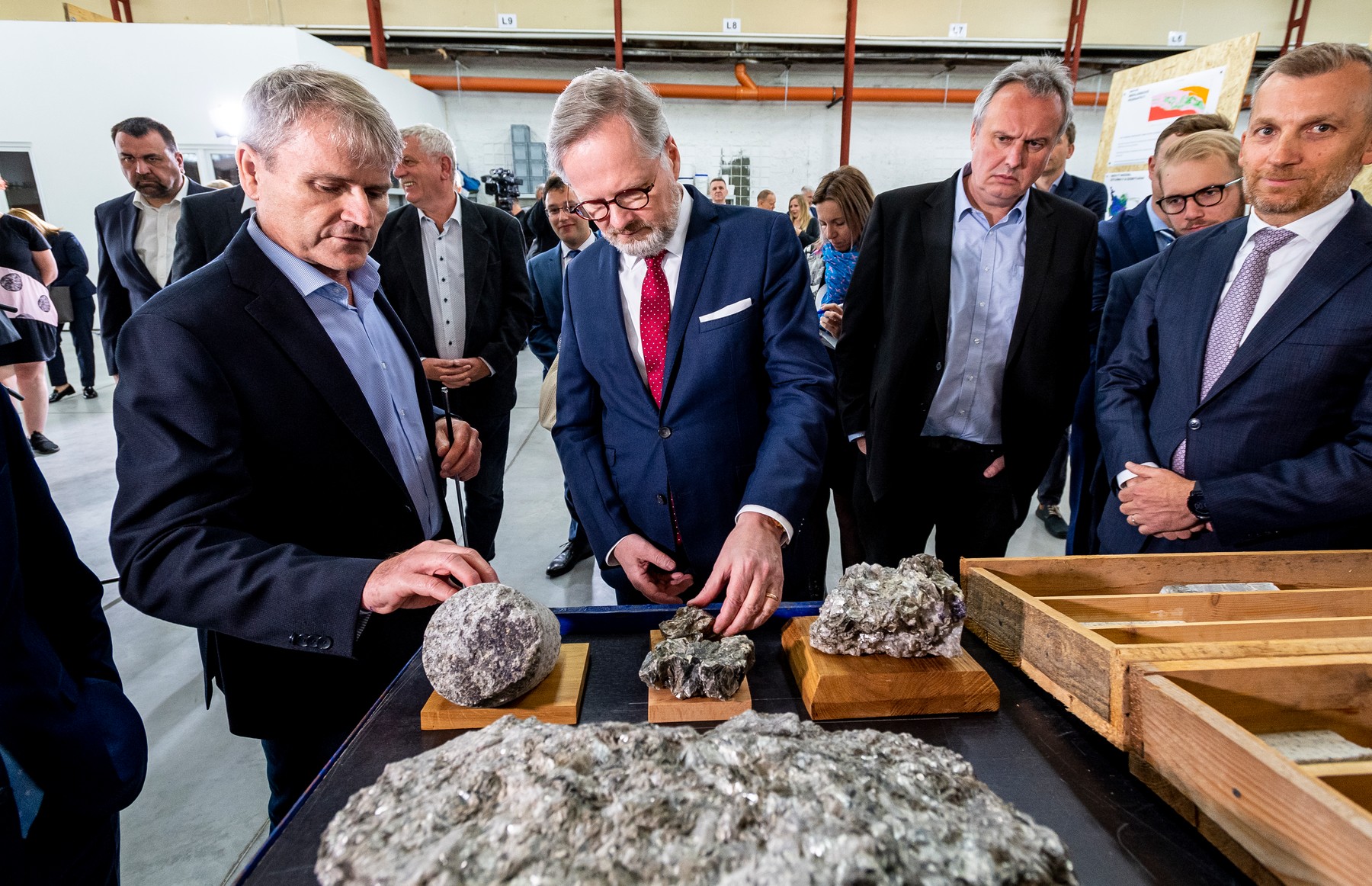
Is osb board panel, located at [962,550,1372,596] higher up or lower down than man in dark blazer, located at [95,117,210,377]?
lower down

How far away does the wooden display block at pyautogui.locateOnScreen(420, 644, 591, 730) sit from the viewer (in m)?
1.01

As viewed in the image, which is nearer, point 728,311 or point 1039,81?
point 728,311

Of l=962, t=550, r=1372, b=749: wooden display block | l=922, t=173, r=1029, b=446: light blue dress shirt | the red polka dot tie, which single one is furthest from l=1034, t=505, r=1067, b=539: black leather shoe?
the red polka dot tie

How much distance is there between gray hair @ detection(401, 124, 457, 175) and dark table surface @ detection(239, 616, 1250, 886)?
2359mm

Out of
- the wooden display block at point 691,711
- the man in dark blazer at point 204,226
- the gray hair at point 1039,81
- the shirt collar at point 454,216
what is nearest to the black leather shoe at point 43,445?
the man in dark blazer at point 204,226

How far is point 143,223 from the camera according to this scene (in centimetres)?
342

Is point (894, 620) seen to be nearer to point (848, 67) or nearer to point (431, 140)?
point (431, 140)

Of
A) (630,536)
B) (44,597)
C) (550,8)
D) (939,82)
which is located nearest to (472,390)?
(630,536)

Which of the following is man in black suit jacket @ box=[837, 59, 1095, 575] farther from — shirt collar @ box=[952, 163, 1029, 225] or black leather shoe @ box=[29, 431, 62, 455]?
black leather shoe @ box=[29, 431, 62, 455]

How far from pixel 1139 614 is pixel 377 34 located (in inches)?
427

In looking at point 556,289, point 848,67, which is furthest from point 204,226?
point 848,67

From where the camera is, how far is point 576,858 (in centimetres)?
59

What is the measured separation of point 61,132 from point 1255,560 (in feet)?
37.3

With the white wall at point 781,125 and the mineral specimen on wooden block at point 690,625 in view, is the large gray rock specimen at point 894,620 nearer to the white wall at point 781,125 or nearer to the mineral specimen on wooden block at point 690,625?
the mineral specimen on wooden block at point 690,625
